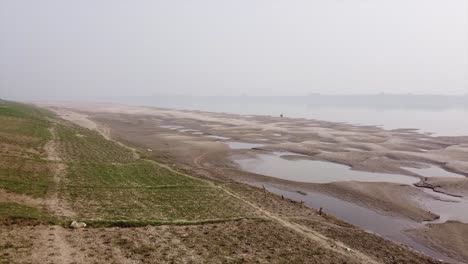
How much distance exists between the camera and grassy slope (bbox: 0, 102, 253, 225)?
70.1 ft

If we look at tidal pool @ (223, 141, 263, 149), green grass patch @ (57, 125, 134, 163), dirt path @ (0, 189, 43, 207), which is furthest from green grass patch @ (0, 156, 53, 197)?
tidal pool @ (223, 141, 263, 149)

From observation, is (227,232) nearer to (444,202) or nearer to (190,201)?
(190,201)

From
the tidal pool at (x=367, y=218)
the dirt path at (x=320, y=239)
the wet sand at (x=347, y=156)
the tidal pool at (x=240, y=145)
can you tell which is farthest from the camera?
the tidal pool at (x=240, y=145)

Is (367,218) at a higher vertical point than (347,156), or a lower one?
lower

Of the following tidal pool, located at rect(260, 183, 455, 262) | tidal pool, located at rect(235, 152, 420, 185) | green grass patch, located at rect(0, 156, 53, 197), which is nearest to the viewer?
green grass patch, located at rect(0, 156, 53, 197)

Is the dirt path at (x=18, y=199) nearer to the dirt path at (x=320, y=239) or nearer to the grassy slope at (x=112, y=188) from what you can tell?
the grassy slope at (x=112, y=188)

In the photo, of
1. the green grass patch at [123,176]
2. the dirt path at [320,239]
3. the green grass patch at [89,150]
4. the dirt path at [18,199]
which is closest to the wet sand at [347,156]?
the green grass patch at [89,150]

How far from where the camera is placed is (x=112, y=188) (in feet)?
86.2

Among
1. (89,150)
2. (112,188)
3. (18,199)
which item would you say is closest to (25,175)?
(18,199)

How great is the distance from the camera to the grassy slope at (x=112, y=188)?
21.4 meters

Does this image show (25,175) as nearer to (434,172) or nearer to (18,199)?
(18,199)

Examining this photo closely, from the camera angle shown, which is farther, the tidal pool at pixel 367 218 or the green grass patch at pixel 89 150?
the green grass patch at pixel 89 150

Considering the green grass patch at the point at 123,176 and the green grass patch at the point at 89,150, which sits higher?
the green grass patch at the point at 89,150

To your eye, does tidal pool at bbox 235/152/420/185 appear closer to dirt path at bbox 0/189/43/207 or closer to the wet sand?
the wet sand
